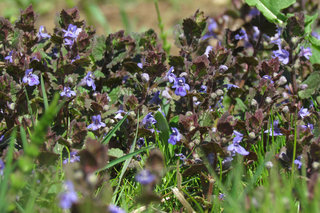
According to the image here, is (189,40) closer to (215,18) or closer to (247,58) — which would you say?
(247,58)

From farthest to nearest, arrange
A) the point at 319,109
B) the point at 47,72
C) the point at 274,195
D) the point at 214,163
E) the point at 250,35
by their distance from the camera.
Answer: the point at 250,35, the point at 319,109, the point at 47,72, the point at 214,163, the point at 274,195

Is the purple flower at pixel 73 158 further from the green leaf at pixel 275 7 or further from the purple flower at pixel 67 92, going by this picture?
the green leaf at pixel 275 7

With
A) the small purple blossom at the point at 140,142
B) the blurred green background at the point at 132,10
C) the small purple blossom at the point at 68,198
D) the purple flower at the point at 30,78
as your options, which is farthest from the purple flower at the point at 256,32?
the blurred green background at the point at 132,10

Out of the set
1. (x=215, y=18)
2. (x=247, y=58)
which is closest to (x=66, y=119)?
(x=247, y=58)

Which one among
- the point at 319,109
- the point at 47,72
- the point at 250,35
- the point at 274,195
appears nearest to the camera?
the point at 274,195

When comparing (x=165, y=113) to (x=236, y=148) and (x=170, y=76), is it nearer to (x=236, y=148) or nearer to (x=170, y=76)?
(x=170, y=76)

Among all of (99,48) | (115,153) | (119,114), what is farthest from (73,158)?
(99,48)

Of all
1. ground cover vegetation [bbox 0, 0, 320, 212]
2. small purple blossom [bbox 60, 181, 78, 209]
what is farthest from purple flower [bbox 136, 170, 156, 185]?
small purple blossom [bbox 60, 181, 78, 209]

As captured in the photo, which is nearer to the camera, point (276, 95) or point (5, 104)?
point (5, 104)
